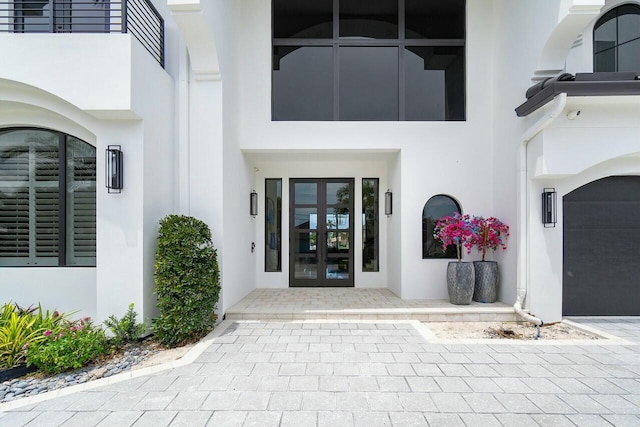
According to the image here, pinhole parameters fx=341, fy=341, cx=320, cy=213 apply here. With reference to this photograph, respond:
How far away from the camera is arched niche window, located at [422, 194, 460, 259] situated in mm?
6720

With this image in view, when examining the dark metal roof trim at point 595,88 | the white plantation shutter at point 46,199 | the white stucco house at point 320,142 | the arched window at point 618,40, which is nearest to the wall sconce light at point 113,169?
the white stucco house at point 320,142

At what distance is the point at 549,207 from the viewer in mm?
5363

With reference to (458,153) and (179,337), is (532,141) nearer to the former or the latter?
(458,153)

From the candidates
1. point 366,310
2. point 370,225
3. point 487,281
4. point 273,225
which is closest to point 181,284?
point 366,310

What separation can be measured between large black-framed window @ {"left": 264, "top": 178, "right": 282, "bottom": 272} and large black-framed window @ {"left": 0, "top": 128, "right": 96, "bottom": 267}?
3.70 metres

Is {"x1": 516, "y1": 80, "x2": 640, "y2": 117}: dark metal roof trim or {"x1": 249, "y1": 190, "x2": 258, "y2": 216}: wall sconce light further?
{"x1": 249, "y1": 190, "x2": 258, "y2": 216}: wall sconce light

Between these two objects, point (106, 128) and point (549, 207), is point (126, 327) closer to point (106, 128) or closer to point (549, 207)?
point (106, 128)

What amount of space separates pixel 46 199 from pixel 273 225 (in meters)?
4.31

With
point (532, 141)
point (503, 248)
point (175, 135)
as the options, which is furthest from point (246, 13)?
point (503, 248)

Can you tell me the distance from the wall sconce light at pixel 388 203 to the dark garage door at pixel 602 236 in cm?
305

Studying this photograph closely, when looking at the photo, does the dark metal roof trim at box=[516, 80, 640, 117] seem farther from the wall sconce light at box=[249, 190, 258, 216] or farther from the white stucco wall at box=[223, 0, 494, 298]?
the wall sconce light at box=[249, 190, 258, 216]

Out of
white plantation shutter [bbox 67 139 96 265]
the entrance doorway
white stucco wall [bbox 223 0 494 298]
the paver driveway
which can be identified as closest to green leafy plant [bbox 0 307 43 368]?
the paver driveway

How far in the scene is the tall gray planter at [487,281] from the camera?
20.0ft

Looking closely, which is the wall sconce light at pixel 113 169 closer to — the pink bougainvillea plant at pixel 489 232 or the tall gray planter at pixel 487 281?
the pink bougainvillea plant at pixel 489 232
